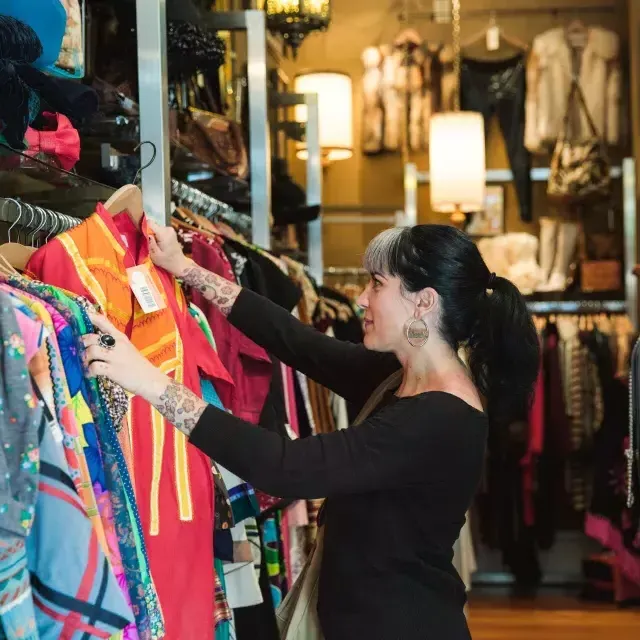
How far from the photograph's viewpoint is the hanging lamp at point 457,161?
4.92m

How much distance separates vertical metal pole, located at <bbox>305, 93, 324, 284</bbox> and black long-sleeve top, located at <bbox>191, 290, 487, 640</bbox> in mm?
2464

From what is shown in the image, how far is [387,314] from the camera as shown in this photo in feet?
5.81

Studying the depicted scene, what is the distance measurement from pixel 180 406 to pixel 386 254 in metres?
0.56

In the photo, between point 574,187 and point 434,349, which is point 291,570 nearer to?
point 434,349

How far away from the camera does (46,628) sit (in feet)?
3.75

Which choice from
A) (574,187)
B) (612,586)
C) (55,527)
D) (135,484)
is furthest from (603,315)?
(55,527)

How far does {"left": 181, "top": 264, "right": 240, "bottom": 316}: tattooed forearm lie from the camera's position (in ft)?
6.49

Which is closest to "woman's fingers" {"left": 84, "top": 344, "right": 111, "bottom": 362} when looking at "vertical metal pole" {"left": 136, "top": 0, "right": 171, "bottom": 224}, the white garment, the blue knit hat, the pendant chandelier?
the blue knit hat

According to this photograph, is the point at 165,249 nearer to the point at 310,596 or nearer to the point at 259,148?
the point at 310,596

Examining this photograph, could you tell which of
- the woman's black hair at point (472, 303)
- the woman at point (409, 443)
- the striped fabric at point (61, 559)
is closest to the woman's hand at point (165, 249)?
the woman at point (409, 443)

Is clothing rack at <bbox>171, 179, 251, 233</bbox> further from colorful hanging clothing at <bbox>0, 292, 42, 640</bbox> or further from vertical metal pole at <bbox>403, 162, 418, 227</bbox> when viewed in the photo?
vertical metal pole at <bbox>403, 162, 418, 227</bbox>

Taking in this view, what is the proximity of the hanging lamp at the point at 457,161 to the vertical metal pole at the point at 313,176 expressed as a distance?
88 centimetres

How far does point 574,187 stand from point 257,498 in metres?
3.93

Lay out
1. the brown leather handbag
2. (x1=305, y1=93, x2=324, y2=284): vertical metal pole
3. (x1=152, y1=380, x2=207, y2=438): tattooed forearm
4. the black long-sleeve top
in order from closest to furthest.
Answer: (x1=152, y1=380, x2=207, y2=438): tattooed forearm, the black long-sleeve top, the brown leather handbag, (x1=305, y1=93, x2=324, y2=284): vertical metal pole
